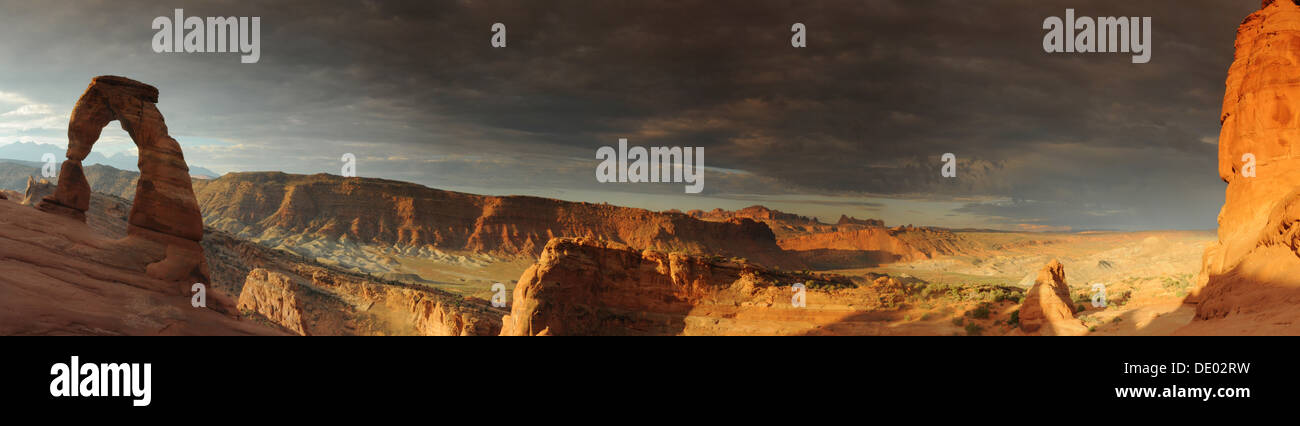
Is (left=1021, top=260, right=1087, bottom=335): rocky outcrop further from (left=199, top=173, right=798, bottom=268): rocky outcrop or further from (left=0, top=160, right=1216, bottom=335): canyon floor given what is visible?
(left=199, top=173, right=798, bottom=268): rocky outcrop

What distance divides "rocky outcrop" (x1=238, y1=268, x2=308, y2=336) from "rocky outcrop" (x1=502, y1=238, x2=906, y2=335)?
12.7 metres

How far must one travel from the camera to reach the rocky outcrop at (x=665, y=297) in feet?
84.7

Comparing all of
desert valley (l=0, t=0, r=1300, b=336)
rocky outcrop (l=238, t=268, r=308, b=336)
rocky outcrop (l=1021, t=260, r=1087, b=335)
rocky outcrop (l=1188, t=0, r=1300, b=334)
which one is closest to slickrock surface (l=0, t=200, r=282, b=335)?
desert valley (l=0, t=0, r=1300, b=336)

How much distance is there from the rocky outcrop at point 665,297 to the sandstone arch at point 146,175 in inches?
478

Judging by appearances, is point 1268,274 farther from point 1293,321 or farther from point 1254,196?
point 1254,196

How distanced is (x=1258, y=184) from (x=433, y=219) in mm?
123331

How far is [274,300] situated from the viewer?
32.8 metres

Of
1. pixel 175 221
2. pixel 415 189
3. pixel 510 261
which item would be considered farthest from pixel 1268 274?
pixel 415 189

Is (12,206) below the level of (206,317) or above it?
above

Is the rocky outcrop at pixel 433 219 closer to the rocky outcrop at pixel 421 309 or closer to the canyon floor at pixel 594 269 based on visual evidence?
the canyon floor at pixel 594 269

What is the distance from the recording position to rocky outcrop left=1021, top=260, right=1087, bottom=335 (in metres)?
18.9
